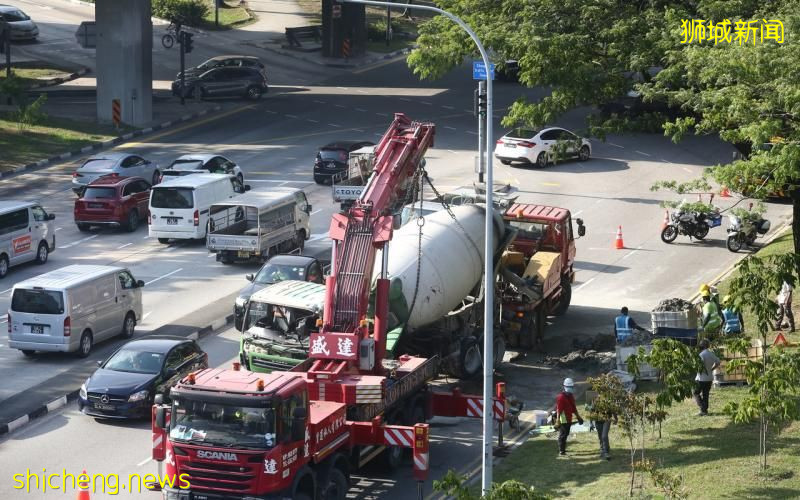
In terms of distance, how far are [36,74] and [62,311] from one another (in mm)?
42855

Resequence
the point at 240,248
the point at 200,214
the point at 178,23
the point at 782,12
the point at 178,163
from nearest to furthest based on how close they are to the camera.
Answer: the point at 782,12 < the point at 240,248 < the point at 200,214 < the point at 178,163 < the point at 178,23

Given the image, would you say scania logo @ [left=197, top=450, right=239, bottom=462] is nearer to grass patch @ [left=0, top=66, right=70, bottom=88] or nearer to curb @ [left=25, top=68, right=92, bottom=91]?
curb @ [left=25, top=68, right=92, bottom=91]

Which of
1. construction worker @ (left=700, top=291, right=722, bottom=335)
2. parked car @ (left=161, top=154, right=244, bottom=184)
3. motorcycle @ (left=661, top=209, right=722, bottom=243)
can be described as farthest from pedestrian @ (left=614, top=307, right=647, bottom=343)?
parked car @ (left=161, top=154, right=244, bottom=184)

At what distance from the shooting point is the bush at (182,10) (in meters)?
85.8

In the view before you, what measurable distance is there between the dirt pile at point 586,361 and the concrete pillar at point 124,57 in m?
33.6

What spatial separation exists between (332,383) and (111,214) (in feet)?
74.2

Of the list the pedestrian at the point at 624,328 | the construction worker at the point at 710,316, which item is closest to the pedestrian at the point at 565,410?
the construction worker at the point at 710,316

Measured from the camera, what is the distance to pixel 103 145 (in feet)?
186

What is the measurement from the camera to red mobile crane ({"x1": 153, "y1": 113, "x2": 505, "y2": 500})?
19688 millimetres

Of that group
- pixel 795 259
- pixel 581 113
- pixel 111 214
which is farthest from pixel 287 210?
pixel 581 113

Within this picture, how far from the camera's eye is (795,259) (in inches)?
869

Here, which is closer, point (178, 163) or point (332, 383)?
point (332, 383)

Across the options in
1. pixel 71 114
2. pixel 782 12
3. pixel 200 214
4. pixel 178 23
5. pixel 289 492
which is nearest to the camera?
pixel 289 492

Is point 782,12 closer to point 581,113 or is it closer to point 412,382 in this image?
point 412,382
